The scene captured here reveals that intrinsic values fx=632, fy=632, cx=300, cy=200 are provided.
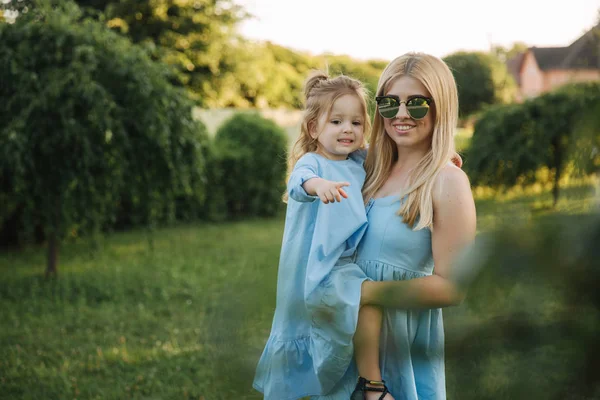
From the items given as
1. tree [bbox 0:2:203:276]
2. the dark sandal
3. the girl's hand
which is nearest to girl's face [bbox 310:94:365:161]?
the girl's hand

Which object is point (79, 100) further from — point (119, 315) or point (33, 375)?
point (33, 375)

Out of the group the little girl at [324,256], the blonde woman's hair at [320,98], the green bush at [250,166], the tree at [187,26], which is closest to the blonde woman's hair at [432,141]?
the little girl at [324,256]

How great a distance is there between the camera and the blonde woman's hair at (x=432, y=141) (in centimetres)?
163

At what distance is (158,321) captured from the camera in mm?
5551

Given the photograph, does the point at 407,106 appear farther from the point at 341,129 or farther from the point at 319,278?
the point at 319,278

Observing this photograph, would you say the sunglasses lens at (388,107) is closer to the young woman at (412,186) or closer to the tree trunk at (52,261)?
the young woman at (412,186)

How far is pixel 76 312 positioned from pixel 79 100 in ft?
6.34

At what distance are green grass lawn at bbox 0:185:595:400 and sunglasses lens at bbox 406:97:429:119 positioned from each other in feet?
1.40

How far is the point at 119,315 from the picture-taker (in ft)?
18.7

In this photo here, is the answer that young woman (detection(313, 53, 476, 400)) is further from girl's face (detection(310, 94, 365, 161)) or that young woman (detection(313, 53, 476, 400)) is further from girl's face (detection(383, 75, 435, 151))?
girl's face (detection(310, 94, 365, 161))

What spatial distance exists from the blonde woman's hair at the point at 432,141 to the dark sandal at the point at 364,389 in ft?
1.31

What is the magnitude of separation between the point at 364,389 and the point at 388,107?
74 cm

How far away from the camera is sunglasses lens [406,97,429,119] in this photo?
5.56ft

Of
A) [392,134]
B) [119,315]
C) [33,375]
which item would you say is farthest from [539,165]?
[392,134]
